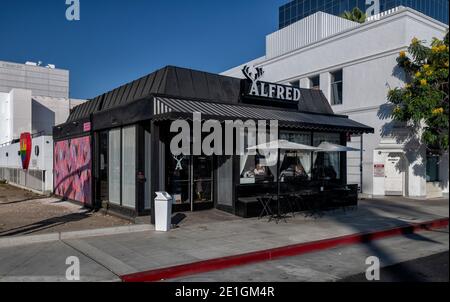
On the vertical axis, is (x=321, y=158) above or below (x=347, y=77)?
below

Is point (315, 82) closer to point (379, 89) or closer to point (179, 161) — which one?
point (379, 89)

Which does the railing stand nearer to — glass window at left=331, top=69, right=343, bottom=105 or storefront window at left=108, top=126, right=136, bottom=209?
storefront window at left=108, top=126, right=136, bottom=209

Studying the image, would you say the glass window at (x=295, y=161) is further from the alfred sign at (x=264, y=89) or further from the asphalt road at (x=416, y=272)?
the asphalt road at (x=416, y=272)

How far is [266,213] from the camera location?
12609 mm

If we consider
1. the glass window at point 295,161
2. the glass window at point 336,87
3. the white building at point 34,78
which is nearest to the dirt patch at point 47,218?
the glass window at point 295,161

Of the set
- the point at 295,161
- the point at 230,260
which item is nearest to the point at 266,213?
the point at 295,161

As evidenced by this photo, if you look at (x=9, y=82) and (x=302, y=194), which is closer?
(x=302, y=194)

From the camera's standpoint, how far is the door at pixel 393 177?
1914 cm

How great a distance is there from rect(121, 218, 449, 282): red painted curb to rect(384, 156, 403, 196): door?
8447 millimetres

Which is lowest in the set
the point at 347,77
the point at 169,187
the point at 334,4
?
the point at 169,187

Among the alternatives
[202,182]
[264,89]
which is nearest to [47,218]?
[202,182]
